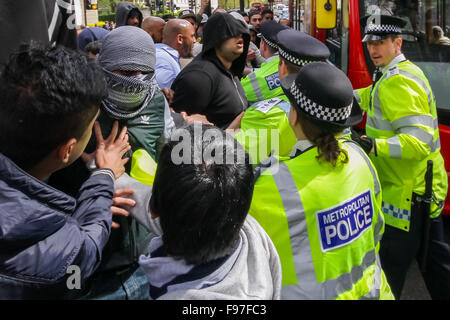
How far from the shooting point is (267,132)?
239cm

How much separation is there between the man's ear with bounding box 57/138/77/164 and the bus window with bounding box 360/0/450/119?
3.56 metres

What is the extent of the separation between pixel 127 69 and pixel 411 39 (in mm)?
3556

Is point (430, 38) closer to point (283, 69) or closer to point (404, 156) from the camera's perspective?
point (404, 156)

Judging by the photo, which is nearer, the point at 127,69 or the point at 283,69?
the point at 127,69

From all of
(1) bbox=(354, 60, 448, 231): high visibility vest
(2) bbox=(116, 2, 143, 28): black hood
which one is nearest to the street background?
(1) bbox=(354, 60, 448, 231): high visibility vest

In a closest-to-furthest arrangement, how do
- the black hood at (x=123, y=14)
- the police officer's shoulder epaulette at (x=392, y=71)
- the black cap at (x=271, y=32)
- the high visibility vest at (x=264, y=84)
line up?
the police officer's shoulder epaulette at (x=392, y=71) → the high visibility vest at (x=264, y=84) → the black cap at (x=271, y=32) → the black hood at (x=123, y=14)

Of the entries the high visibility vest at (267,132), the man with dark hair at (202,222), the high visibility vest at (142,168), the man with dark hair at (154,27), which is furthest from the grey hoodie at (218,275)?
the man with dark hair at (154,27)

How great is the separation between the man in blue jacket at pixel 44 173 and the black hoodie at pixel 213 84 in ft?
5.49

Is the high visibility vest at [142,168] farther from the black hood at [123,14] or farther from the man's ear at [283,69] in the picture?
the black hood at [123,14]

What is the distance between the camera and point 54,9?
168 centimetres

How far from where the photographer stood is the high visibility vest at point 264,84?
3.16 meters

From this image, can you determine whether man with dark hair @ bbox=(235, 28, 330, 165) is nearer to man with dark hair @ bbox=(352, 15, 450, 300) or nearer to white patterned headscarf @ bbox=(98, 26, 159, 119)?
man with dark hair @ bbox=(352, 15, 450, 300)

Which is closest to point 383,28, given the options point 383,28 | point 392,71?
point 383,28

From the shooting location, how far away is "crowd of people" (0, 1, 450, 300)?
46.2 inches
